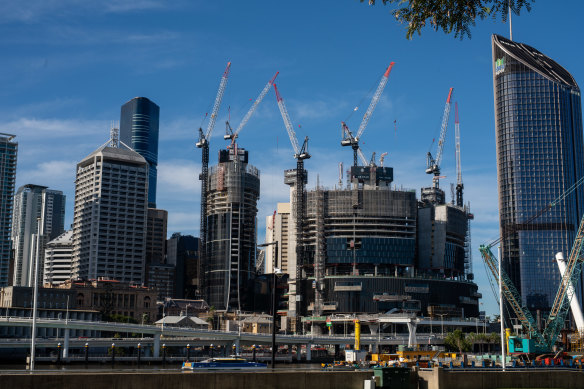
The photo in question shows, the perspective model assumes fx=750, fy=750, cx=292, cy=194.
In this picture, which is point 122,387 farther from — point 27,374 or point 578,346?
point 578,346

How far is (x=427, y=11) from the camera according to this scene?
3155 cm

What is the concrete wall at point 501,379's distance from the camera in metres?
60.2

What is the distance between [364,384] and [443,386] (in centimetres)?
674

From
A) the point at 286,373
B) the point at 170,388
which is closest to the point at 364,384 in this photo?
the point at 286,373

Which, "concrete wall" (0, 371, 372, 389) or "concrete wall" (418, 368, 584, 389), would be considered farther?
"concrete wall" (418, 368, 584, 389)

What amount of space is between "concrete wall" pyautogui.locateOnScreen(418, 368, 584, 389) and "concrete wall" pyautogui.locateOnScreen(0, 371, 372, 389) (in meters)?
5.46

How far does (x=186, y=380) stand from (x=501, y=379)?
27.3 meters

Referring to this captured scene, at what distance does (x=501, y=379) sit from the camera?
63219mm

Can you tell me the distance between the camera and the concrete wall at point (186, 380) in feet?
160

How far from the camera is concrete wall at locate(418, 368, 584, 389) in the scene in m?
60.2

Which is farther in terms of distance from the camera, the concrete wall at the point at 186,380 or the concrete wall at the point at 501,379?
the concrete wall at the point at 501,379

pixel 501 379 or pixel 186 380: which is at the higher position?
pixel 186 380

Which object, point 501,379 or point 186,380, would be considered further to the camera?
point 501,379

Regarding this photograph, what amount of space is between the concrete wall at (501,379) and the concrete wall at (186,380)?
17.9 feet
